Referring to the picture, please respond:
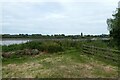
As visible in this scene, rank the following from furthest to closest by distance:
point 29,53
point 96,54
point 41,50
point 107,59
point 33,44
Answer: point 33,44 < point 41,50 < point 29,53 < point 96,54 < point 107,59

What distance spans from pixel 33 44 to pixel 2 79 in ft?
43.0

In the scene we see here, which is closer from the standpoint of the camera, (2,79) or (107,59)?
(2,79)

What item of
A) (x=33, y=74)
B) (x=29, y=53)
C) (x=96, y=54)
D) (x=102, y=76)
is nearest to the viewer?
(x=102, y=76)

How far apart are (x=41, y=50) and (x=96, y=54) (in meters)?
6.19

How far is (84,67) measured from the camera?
13.5 meters

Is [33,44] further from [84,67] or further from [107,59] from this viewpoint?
[84,67]

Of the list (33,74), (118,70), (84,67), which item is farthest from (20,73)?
(118,70)

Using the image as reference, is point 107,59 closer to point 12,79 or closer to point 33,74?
point 33,74

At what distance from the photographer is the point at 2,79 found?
11688 mm

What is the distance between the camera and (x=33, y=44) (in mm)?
24719

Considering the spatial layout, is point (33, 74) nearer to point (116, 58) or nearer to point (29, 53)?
point (116, 58)

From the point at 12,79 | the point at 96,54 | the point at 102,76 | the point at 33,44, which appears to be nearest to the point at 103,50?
the point at 96,54

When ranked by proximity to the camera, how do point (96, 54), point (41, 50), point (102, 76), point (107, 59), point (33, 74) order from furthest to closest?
point (41, 50) < point (96, 54) < point (107, 59) < point (33, 74) < point (102, 76)

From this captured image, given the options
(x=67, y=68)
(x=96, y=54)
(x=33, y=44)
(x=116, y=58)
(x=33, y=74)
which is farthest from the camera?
(x=33, y=44)
